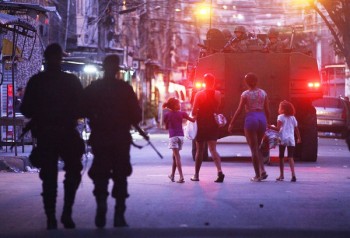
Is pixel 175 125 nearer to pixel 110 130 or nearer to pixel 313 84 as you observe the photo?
pixel 110 130

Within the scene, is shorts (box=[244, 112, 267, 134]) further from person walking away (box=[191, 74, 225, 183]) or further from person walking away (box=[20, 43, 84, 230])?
person walking away (box=[20, 43, 84, 230])

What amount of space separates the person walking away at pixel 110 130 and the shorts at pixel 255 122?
237 inches

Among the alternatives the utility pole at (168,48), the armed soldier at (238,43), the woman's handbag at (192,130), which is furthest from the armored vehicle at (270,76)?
the utility pole at (168,48)

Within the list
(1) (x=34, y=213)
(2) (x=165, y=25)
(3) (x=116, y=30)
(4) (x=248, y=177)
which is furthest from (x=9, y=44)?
(2) (x=165, y=25)

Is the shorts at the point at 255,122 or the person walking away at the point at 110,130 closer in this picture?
the person walking away at the point at 110,130

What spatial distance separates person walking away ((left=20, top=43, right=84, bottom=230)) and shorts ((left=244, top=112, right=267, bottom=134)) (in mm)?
6349

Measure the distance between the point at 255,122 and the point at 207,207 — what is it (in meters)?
4.49

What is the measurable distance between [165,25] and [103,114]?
69969 millimetres

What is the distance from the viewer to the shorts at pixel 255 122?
53.8 feet

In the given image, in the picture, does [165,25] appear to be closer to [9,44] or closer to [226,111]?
[9,44]

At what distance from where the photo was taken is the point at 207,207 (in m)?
12.2

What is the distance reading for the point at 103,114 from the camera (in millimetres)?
10461

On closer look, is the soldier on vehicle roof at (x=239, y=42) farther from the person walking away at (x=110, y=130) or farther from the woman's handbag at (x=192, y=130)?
the person walking away at (x=110, y=130)

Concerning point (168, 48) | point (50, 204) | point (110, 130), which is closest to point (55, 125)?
point (110, 130)
